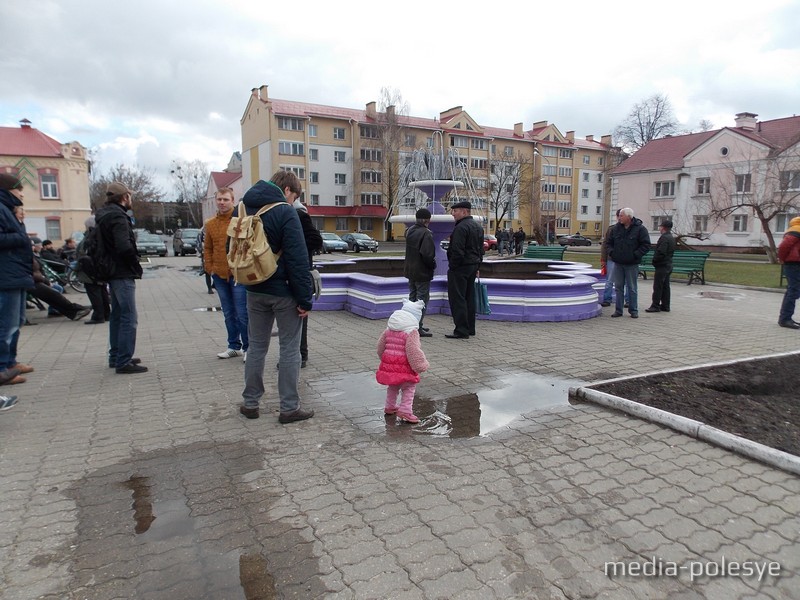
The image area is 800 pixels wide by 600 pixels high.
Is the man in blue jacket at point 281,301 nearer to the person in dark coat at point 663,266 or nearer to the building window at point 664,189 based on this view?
the person in dark coat at point 663,266

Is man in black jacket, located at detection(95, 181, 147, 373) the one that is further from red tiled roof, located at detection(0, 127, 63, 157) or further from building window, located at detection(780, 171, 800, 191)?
red tiled roof, located at detection(0, 127, 63, 157)

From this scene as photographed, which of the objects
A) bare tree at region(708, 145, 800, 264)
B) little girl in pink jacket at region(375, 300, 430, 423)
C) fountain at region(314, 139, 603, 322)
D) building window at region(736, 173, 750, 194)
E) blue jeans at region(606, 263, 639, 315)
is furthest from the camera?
building window at region(736, 173, 750, 194)

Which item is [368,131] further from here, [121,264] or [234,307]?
[121,264]

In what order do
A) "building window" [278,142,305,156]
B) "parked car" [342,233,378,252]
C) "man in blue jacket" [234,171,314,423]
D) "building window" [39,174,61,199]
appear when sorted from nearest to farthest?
"man in blue jacket" [234,171,314,423] < "parked car" [342,233,378,252] < "building window" [39,174,61,199] < "building window" [278,142,305,156]

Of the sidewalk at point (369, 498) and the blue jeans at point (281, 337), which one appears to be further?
the blue jeans at point (281, 337)

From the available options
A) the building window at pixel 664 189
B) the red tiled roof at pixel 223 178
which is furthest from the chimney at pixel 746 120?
the red tiled roof at pixel 223 178

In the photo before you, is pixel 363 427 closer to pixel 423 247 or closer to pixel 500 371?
pixel 500 371

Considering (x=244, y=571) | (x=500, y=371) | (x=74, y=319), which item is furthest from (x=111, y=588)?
(x=74, y=319)

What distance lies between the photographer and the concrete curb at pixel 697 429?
3.48 metres

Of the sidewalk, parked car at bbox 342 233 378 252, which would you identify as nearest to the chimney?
parked car at bbox 342 233 378 252

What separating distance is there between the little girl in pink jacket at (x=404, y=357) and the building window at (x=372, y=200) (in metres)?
58.3

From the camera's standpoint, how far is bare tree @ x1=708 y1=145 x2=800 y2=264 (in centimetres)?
2662

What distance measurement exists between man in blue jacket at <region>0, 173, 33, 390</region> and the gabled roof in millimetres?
45263

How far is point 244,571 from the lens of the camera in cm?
245
